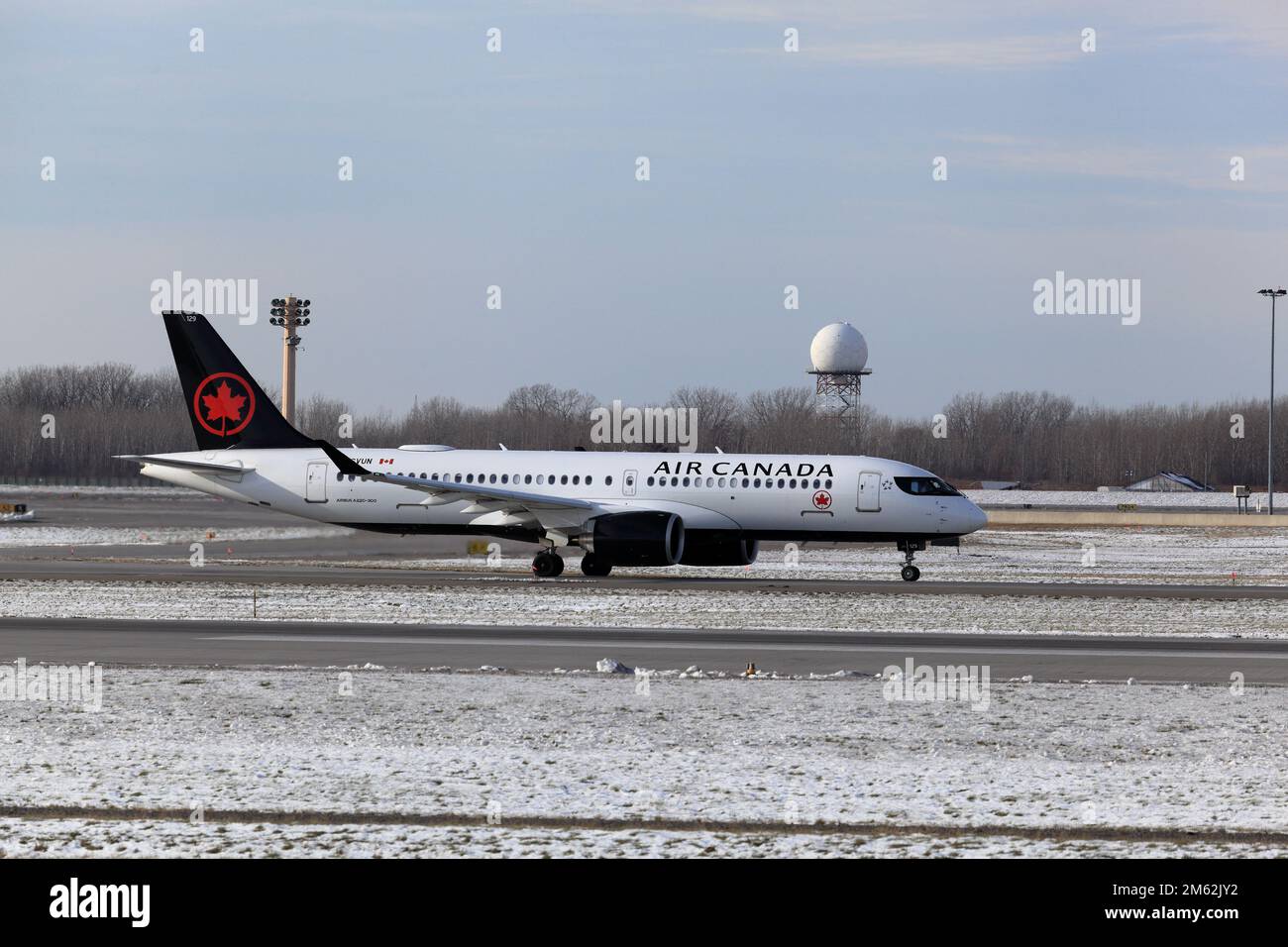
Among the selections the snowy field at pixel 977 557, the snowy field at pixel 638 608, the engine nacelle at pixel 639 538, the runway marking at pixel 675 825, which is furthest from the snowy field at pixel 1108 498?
the runway marking at pixel 675 825

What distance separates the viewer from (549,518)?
138 ft

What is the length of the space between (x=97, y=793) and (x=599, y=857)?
4.82 metres

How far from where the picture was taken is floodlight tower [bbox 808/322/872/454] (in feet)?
413

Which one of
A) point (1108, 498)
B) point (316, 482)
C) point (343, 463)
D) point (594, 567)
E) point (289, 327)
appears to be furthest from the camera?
point (1108, 498)

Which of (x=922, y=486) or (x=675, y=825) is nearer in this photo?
(x=675, y=825)

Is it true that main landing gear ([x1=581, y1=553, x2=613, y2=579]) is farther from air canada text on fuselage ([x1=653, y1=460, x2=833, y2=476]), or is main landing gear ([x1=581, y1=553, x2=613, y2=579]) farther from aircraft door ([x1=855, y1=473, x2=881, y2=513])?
aircraft door ([x1=855, y1=473, x2=881, y2=513])

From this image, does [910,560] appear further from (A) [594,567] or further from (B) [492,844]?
(B) [492,844]

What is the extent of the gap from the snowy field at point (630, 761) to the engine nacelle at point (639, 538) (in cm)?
1925

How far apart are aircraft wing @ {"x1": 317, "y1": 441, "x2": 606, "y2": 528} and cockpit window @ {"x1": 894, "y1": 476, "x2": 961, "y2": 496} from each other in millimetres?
8304

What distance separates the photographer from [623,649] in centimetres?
2505

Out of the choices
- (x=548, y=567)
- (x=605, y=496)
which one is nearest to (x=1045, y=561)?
(x=605, y=496)

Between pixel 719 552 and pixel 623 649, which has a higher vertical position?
pixel 719 552

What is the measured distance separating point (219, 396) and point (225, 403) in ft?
0.91

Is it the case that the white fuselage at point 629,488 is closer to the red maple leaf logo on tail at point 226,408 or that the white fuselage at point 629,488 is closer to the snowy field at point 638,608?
the red maple leaf logo on tail at point 226,408
